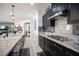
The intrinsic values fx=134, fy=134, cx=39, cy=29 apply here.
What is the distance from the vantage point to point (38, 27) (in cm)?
220

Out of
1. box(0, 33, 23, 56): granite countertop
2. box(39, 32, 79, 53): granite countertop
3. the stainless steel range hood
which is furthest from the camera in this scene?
the stainless steel range hood

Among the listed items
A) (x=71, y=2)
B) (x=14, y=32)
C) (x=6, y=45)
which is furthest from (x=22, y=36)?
(x=71, y=2)

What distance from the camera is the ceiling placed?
211 cm

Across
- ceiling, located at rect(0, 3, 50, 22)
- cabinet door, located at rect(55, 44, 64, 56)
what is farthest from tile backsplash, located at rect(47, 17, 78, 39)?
ceiling, located at rect(0, 3, 50, 22)

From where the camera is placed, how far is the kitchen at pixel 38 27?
6.93ft

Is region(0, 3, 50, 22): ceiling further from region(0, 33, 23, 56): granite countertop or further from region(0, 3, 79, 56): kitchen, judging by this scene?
region(0, 33, 23, 56): granite countertop

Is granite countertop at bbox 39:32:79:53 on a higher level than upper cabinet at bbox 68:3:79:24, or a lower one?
lower

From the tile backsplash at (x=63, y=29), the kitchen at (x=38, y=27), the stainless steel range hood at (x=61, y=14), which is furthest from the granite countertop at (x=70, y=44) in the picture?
the stainless steel range hood at (x=61, y=14)

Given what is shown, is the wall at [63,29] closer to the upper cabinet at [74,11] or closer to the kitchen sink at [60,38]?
the kitchen sink at [60,38]

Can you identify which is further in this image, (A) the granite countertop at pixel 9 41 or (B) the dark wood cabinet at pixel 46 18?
(B) the dark wood cabinet at pixel 46 18

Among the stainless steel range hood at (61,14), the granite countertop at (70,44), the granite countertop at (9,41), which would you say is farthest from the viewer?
the stainless steel range hood at (61,14)

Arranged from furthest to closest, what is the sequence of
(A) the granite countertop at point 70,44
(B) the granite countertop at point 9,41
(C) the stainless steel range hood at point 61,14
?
(C) the stainless steel range hood at point 61,14
(B) the granite countertop at point 9,41
(A) the granite countertop at point 70,44

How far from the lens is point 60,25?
2.21m

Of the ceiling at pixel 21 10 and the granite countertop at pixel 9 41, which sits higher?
the ceiling at pixel 21 10
